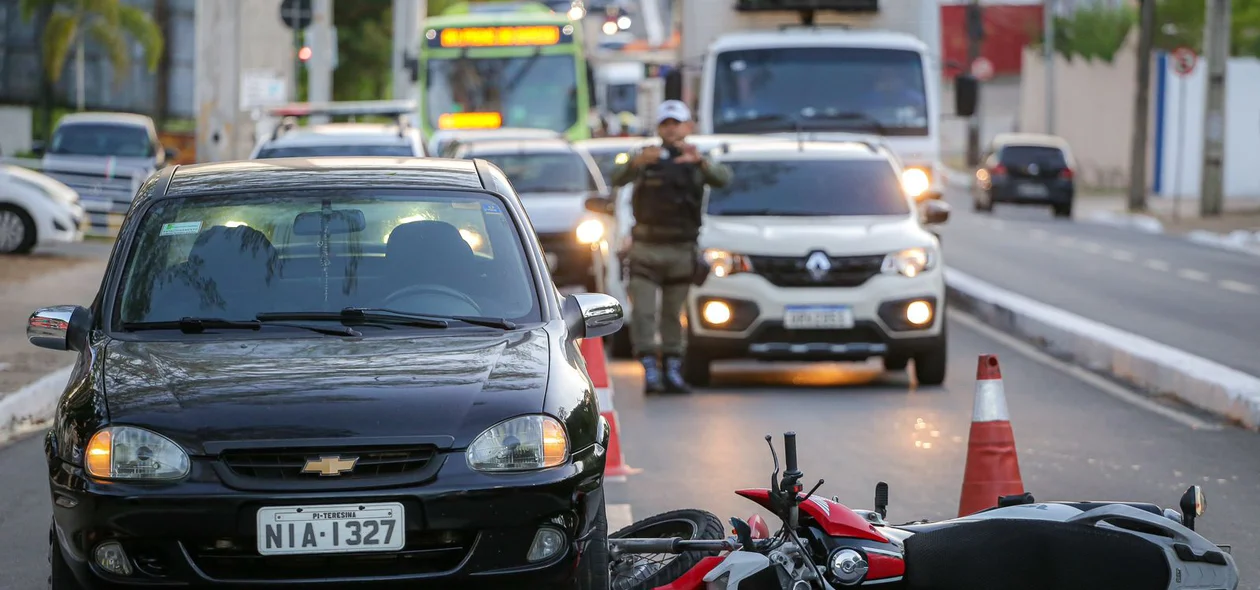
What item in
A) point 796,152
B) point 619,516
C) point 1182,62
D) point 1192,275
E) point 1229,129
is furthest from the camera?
point 1229,129

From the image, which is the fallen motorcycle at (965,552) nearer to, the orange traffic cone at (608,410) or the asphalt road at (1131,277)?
the orange traffic cone at (608,410)

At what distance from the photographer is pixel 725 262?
42.2 ft

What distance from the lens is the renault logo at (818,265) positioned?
12.7 meters

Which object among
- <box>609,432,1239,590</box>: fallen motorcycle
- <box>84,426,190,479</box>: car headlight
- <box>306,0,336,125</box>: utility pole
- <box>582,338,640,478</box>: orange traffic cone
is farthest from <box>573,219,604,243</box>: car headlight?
<box>306,0,336,125</box>: utility pole

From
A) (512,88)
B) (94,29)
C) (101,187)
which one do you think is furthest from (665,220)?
(94,29)

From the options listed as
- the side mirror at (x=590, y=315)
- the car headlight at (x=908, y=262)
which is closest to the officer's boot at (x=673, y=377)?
the car headlight at (x=908, y=262)

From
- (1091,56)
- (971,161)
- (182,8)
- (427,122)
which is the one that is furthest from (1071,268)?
(971,161)

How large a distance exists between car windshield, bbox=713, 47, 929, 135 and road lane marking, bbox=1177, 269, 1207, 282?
5424 millimetres

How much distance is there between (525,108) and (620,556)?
25.0m

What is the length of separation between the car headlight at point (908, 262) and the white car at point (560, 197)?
414 centimetres

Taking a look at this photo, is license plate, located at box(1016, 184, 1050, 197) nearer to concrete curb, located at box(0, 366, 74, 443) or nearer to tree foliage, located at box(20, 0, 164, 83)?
tree foliage, located at box(20, 0, 164, 83)

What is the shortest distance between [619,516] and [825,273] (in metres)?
4.80

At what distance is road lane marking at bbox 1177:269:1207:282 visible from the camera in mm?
23812

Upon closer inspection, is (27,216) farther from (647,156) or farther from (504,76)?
(647,156)
